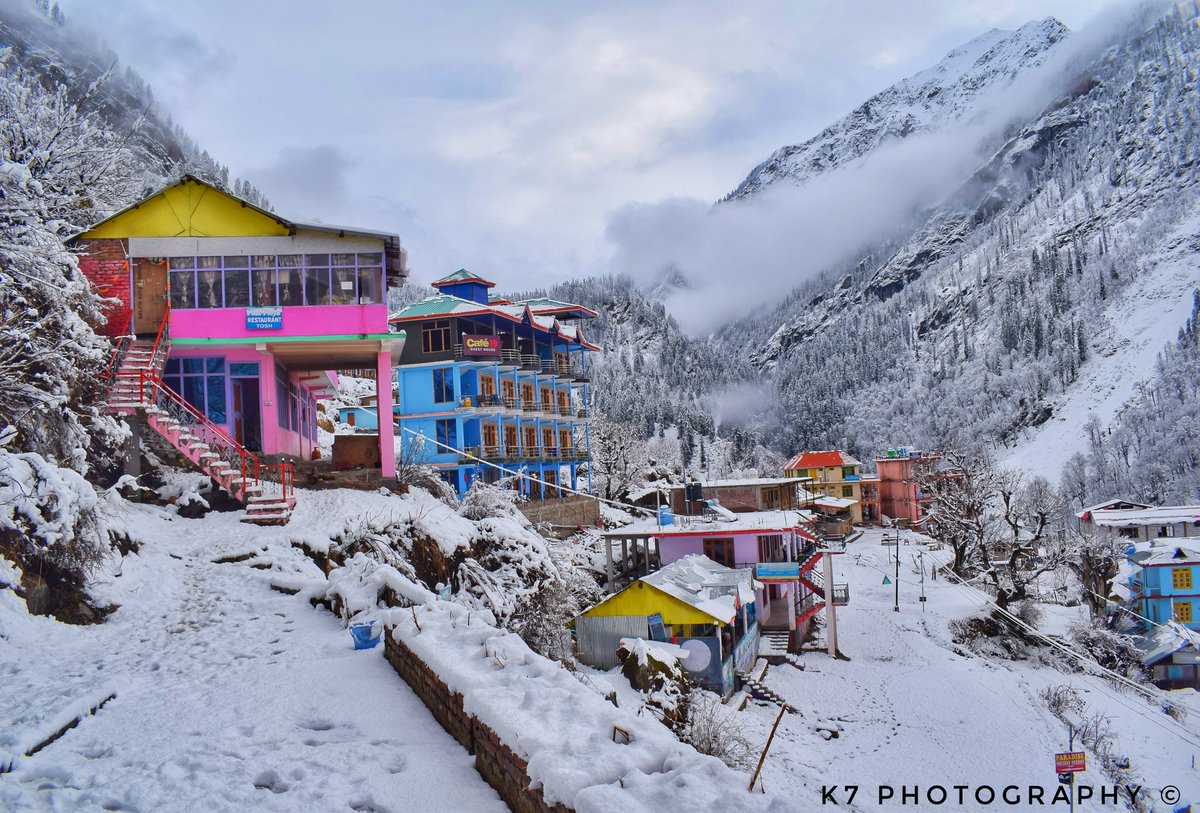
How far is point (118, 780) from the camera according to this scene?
6.00 meters

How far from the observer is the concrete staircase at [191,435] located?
54.5 feet

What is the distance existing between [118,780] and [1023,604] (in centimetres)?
4000

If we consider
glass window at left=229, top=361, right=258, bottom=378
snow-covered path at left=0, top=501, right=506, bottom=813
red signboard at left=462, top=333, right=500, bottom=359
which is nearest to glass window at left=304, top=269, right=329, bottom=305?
glass window at left=229, top=361, right=258, bottom=378

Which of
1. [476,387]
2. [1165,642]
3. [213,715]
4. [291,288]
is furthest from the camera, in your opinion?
[476,387]

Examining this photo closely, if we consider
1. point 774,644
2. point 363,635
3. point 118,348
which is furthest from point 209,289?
point 774,644

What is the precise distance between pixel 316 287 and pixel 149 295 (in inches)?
184

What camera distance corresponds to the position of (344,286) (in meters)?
21.5

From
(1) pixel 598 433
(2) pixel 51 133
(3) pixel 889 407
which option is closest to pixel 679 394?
(3) pixel 889 407

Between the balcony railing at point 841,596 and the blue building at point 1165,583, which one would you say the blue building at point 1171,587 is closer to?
the blue building at point 1165,583

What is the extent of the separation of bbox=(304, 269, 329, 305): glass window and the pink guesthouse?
0.10ft

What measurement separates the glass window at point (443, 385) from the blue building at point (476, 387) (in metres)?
0.05

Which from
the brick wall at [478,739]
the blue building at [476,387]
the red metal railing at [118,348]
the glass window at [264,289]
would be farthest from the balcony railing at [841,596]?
the red metal railing at [118,348]

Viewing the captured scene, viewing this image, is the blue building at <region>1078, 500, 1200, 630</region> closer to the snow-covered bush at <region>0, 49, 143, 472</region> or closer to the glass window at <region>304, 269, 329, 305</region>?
the glass window at <region>304, 269, 329, 305</region>

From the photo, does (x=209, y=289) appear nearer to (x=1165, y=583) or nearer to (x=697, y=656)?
(x=697, y=656)
